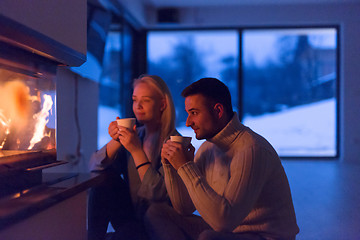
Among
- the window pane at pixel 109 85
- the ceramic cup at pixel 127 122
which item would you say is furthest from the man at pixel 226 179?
the window pane at pixel 109 85

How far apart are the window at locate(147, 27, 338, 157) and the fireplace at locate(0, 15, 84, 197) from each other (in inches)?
179

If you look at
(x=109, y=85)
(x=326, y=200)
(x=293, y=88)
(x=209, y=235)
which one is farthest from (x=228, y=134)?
(x=293, y=88)

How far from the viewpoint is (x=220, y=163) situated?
1261mm

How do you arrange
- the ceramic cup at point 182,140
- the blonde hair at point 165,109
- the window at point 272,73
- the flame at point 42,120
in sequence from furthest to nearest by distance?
the window at point 272,73
the blonde hair at point 165,109
the flame at point 42,120
the ceramic cup at point 182,140

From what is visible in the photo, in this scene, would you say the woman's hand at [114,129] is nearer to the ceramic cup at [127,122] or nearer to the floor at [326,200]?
the ceramic cup at [127,122]

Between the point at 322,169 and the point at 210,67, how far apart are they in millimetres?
2666

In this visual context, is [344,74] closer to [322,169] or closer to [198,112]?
[322,169]

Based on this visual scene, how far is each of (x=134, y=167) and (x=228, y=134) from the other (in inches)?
22.0

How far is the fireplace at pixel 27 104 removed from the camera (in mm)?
1056

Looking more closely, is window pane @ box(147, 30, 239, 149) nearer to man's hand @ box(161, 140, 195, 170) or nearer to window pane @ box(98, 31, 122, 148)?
window pane @ box(98, 31, 122, 148)

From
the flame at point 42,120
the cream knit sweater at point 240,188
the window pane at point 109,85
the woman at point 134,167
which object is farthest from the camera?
the window pane at point 109,85

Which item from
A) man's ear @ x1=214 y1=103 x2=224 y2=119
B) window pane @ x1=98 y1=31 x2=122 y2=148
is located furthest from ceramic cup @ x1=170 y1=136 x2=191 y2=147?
window pane @ x1=98 y1=31 x2=122 y2=148

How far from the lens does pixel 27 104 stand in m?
1.27

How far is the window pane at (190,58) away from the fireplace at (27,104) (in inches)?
179
